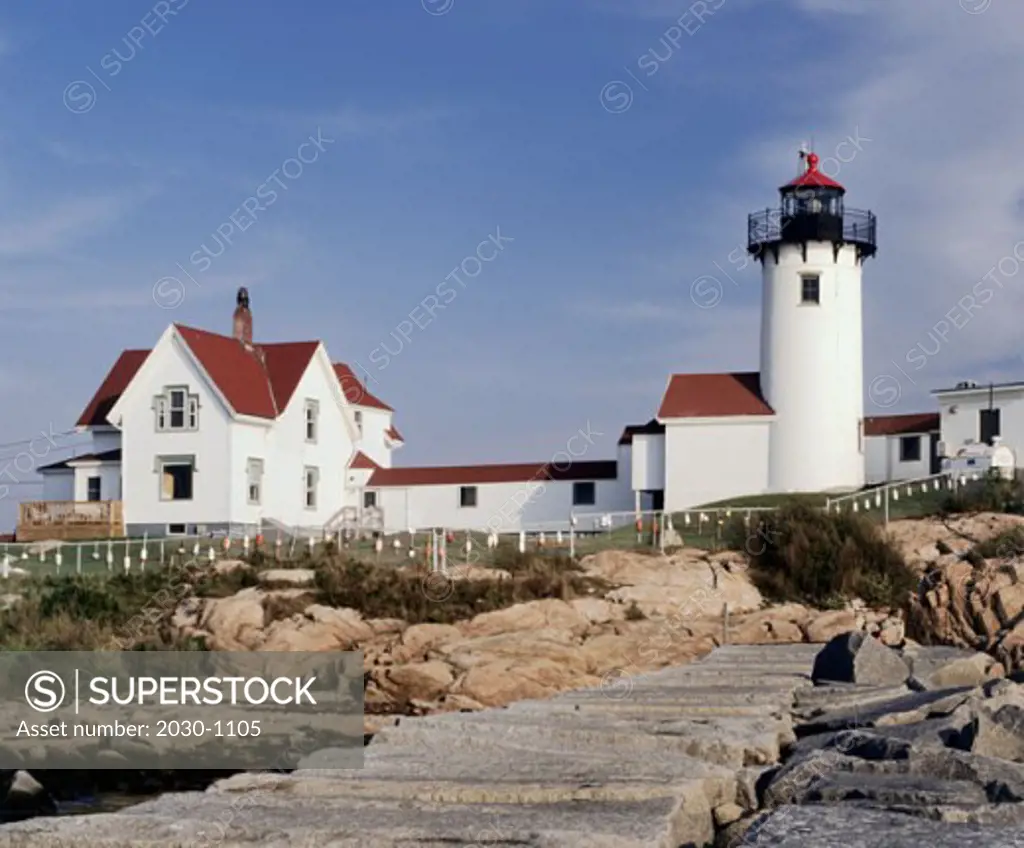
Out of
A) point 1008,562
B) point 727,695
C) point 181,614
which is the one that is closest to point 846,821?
point 727,695

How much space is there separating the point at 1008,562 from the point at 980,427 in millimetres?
17915

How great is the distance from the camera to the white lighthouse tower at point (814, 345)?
41.8 metres

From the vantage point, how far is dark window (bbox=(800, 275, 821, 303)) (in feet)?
139

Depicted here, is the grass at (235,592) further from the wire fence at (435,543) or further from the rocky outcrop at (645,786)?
the rocky outcrop at (645,786)

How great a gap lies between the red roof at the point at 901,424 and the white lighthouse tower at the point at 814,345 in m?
1.13

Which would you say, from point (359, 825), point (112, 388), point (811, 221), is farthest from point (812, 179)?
point (359, 825)

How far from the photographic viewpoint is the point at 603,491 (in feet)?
141

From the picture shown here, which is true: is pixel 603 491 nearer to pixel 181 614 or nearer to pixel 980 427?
pixel 980 427

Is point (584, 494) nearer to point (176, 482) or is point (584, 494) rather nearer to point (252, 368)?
point (252, 368)

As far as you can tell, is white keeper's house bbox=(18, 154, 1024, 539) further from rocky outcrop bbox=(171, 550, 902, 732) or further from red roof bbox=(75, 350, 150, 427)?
rocky outcrop bbox=(171, 550, 902, 732)

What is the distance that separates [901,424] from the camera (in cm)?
4341

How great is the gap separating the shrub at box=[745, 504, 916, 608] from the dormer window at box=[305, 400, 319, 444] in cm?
1583

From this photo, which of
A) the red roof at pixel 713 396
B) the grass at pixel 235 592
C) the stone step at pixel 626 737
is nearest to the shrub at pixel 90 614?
the grass at pixel 235 592

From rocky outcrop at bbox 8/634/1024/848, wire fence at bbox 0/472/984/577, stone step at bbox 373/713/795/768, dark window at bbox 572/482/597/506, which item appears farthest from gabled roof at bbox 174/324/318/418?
stone step at bbox 373/713/795/768
